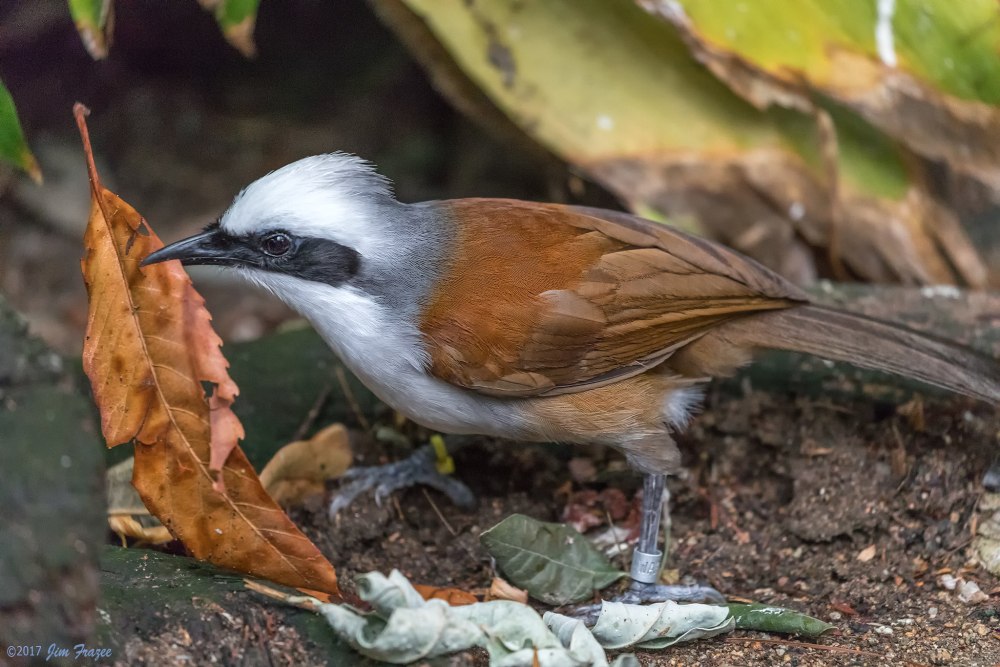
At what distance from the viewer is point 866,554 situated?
376cm

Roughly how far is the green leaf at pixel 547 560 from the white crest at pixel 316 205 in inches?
44.3

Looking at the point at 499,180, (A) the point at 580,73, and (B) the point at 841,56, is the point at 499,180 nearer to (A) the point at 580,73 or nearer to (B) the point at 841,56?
(A) the point at 580,73

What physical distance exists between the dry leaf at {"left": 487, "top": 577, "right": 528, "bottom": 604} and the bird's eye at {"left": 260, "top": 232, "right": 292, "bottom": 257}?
143 centimetres

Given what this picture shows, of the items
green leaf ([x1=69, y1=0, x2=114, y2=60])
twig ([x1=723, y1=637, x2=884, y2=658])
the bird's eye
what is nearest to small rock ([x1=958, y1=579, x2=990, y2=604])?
twig ([x1=723, y1=637, x2=884, y2=658])

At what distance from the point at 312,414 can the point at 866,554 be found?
2.41 m

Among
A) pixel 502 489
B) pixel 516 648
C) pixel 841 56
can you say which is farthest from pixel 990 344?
pixel 516 648

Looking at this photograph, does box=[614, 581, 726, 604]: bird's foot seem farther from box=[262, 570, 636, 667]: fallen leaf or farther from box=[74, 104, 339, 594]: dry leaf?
box=[74, 104, 339, 594]: dry leaf

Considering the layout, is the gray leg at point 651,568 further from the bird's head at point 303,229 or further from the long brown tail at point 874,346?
the bird's head at point 303,229

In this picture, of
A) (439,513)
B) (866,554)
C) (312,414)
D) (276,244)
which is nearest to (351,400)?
(312,414)

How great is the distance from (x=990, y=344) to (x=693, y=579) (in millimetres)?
1881

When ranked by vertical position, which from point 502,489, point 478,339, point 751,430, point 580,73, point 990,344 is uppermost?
point 580,73

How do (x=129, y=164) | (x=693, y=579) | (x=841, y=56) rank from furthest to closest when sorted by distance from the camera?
(x=129, y=164)
(x=841, y=56)
(x=693, y=579)

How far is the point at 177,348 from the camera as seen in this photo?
129 inches

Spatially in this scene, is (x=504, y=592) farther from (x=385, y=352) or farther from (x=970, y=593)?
(x=970, y=593)
